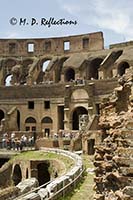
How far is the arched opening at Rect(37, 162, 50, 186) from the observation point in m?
26.5

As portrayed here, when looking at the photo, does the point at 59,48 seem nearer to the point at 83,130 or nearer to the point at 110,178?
the point at 83,130

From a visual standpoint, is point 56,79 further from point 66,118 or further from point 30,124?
point 66,118

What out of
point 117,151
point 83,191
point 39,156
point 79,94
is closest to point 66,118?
point 79,94

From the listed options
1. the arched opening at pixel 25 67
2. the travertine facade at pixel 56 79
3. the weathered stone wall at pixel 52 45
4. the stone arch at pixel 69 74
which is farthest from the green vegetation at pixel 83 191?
the arched opening at pixel 25 67

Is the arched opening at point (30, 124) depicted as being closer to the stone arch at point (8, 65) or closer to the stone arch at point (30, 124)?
the stone arch at point (30, 124)

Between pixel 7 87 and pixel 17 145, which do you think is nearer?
pixel 17 145

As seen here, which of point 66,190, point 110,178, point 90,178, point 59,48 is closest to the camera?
point 110,178

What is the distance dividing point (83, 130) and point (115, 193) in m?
25.2

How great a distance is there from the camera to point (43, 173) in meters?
27.1

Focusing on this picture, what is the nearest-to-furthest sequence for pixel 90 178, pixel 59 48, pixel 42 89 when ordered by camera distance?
pixel 90 178 < pixel 42 89 < pixel 59 48

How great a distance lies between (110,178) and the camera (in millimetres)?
9445

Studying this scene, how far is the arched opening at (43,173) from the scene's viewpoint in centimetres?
2645

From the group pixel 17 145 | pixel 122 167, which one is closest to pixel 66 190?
pixel 122 167

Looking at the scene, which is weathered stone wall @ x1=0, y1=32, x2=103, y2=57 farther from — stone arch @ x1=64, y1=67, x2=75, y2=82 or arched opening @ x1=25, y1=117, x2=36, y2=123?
arched opening @ x1=25, y1=117, x2=36, y2=123
